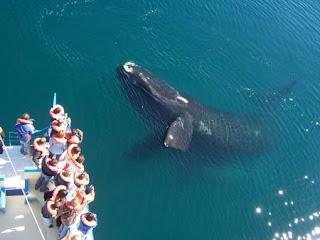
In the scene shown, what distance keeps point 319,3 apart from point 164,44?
13.8 metres

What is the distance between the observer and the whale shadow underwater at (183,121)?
27109 millimetres

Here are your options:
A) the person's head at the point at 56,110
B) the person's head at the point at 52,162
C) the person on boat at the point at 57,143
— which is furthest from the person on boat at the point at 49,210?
the person's head at the point at 56,110

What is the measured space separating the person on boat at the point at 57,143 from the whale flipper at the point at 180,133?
733 cm

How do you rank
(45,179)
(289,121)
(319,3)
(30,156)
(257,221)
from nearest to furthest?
(45,179) < (30,156) < (257,221) < (289,121) < (319,3)

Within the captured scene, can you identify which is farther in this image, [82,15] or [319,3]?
[319,3]

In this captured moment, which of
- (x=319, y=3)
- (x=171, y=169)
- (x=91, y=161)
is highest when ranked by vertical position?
(x=319, y=3)

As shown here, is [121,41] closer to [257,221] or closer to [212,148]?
[212,148]

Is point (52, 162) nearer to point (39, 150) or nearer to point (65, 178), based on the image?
point (65, 178)

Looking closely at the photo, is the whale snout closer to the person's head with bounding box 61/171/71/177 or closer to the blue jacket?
the blue jacket

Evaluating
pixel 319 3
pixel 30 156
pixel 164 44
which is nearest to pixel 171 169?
pixel 30 156

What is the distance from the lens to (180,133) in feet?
86.8

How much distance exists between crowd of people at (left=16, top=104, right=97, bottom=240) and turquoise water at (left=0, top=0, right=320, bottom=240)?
13.8 feet

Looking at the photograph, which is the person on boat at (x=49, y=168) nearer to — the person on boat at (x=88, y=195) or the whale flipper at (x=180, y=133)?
the person on boat at (x=88, y=195)

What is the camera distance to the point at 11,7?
1249 inches
